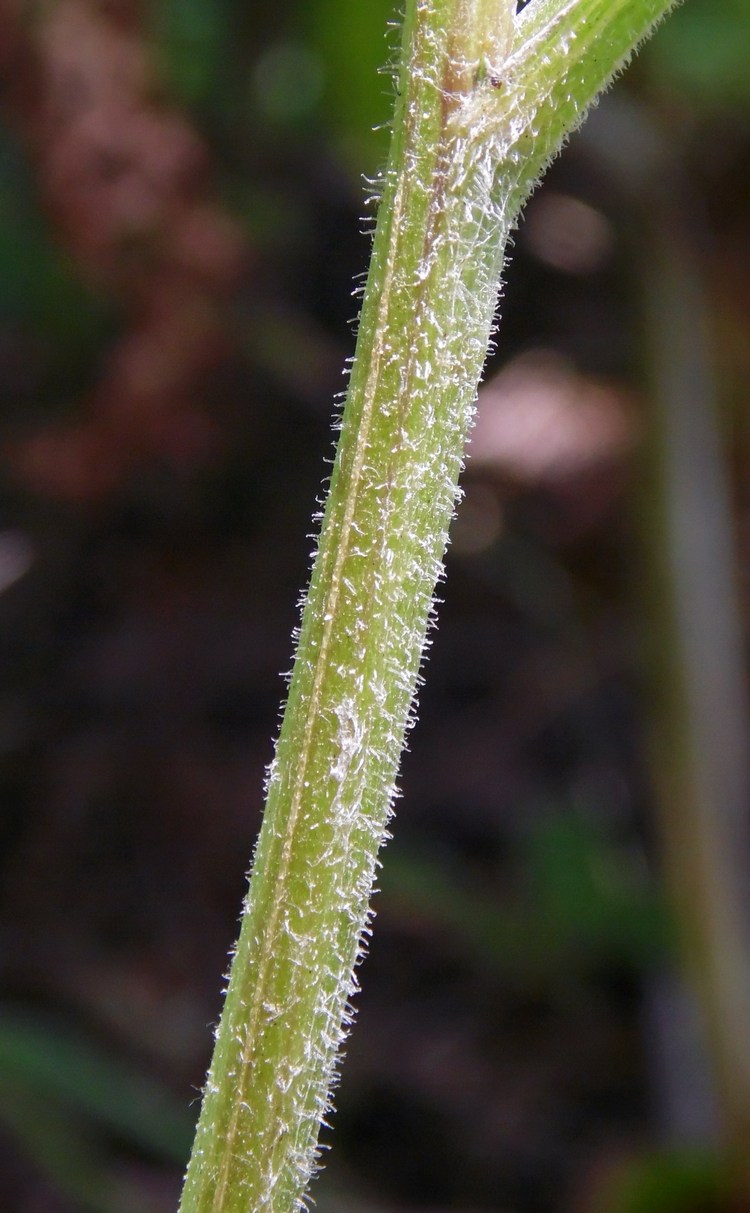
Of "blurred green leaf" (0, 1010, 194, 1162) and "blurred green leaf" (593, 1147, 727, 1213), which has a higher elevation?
"blurred green leaf" (593, 1147, 727, 1213)

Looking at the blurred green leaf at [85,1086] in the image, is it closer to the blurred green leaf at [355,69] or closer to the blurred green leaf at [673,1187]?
the blurred green leaf at [673,1187]

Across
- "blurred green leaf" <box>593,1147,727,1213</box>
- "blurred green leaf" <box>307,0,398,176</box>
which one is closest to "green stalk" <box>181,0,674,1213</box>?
"blurred green leaf" <box>307,0,398,176</box>

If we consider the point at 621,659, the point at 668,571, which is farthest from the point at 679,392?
the point at 621,659

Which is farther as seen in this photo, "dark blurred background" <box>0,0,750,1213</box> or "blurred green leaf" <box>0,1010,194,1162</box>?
A: "dark blurred background" <box>0,0,750,1213</box>

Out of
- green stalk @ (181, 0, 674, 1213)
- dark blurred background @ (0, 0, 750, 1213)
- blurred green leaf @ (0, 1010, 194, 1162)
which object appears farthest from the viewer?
dark blurred background @ (0, 0, 750, 1213)

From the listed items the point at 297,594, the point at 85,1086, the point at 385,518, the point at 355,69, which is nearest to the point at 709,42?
the point at 355,69

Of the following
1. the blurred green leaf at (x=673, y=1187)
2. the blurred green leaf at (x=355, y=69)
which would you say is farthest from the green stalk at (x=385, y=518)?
the blurred green leaf at (x=673, y=1187)

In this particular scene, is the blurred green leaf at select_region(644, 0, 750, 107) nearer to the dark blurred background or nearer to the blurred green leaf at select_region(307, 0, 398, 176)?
the dark blurred background
